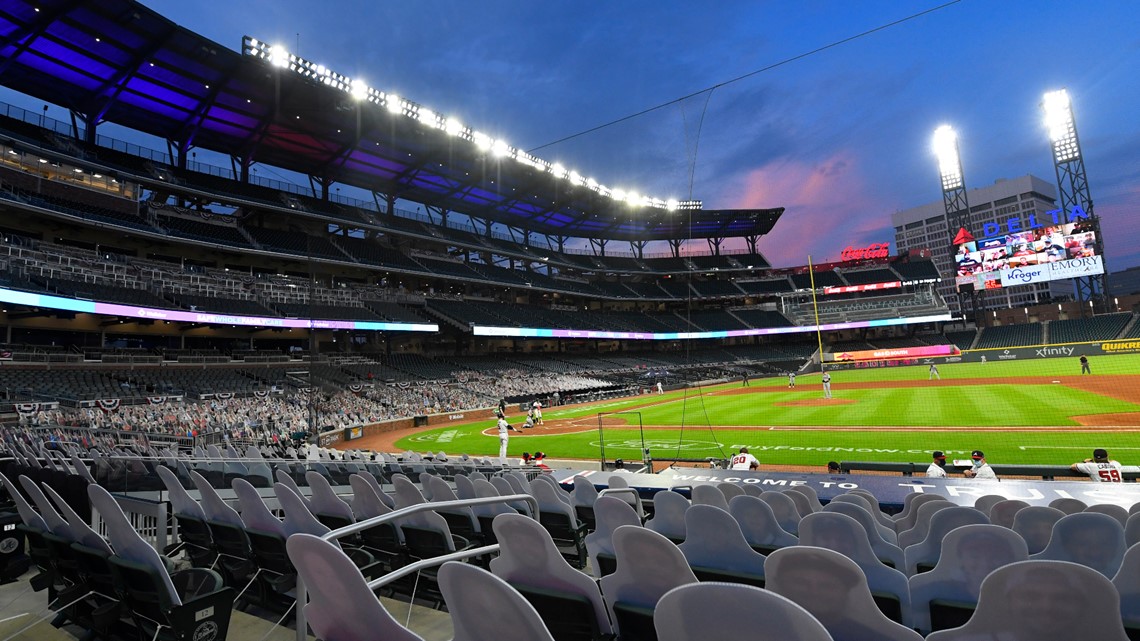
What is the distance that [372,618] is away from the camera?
196cm

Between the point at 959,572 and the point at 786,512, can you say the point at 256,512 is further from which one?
the point at 959,572

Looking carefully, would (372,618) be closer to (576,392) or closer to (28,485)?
(28,485)

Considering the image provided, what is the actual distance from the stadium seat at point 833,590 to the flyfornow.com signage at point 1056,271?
242 ft

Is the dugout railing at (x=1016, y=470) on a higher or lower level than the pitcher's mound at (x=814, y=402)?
higher

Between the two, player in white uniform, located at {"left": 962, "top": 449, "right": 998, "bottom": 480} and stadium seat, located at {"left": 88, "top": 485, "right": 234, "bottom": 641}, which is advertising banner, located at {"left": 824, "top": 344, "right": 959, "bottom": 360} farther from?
stadium seat, located at {"left": 88, "top": 485, "right": 234, "bottom": 641}

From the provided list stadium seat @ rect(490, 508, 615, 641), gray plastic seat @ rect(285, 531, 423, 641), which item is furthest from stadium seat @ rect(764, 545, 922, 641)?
gray plastic seat @ rect(285, 531, 423, 641)

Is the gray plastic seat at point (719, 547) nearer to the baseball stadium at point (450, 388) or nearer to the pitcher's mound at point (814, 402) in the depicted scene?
the baseball stadium at point (450, 388)

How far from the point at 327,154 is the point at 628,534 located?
48516 mm

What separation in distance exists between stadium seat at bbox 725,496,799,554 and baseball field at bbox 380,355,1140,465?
9505mm

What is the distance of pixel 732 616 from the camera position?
128 centimetres

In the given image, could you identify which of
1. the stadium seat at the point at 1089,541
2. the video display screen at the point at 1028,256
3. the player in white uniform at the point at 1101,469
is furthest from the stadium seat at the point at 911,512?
the video display screen at the point at 1028,256

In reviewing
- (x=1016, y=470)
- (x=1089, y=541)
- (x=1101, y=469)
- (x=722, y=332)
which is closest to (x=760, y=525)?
(x=1089, y=541)

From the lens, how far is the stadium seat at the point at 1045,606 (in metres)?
1.82

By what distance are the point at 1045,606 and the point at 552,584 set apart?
7.03 ft
